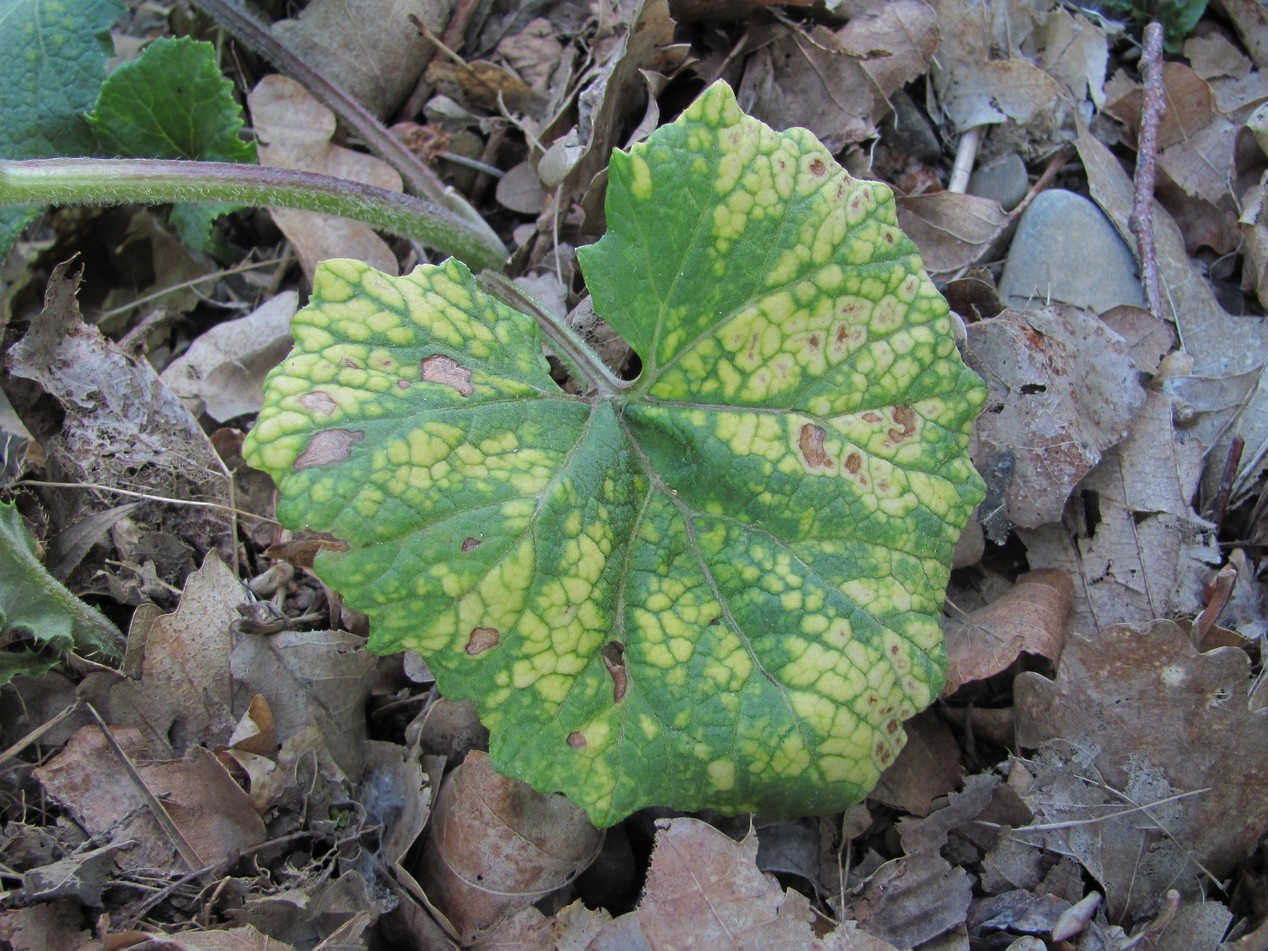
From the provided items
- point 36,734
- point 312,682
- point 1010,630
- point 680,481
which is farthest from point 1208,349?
point 36,734

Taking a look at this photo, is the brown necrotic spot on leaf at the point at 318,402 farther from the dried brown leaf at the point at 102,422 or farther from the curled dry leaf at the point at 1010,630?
the curled dry leaf at the point at 1010,630

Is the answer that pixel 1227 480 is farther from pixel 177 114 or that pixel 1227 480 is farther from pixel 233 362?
pixel 177 114

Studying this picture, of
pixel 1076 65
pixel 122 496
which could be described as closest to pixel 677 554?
pixel 122 496

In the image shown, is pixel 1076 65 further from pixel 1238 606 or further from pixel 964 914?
pixel 964 914

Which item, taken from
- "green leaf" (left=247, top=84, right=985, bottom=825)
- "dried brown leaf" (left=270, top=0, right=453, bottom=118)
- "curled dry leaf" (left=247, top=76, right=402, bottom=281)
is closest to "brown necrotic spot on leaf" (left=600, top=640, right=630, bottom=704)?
"green leaf" (left=247, top=84, right=985, bottom=825)

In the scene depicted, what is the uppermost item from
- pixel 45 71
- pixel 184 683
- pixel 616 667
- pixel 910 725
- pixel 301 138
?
pixel 45 71

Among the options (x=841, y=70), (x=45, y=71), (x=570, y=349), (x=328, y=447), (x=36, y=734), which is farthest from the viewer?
(x=841, y=70)

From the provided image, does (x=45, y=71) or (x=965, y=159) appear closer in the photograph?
(x=45, y=71)

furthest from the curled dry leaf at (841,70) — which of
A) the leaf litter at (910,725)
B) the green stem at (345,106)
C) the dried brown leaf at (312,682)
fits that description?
the dried brown leaf at (312,682)
